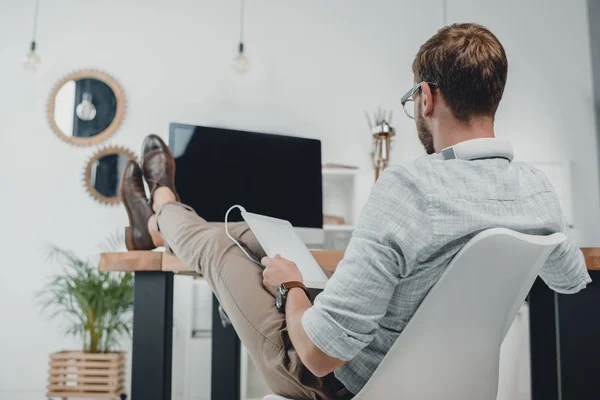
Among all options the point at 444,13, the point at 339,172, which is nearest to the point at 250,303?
the point at 339,172

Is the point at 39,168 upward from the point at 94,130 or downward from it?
downward

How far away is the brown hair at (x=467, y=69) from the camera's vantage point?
0.93m

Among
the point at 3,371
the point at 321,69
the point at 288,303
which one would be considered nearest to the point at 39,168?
the point at 3,371

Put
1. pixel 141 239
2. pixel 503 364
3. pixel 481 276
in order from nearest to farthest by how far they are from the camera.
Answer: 1. pixel 481 276
2. pixel 503 364
3. pixel 141 239

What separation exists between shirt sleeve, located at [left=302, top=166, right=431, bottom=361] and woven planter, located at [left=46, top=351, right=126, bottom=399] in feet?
8.11

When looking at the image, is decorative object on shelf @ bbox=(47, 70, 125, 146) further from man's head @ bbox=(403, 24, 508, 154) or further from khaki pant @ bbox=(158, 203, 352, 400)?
man's head @ bbox=(403, 24, 508, 154)

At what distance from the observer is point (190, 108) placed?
3.91m

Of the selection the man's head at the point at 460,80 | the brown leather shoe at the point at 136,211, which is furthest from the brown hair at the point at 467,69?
the brown leather shoe at the point at 136,211

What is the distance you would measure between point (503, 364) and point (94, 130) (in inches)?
126

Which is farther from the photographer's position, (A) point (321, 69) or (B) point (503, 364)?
(A) point (321, 69)

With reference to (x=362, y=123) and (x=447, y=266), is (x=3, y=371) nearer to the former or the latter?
(x=362, y=123)

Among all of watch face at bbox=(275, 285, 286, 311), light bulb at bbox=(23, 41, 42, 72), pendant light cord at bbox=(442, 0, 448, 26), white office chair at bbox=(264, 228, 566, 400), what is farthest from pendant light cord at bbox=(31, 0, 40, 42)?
white office chair at bbox=(264, 228, 566, 400)

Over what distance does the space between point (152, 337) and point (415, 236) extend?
2.63 ft

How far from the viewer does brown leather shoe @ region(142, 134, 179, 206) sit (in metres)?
1.91
